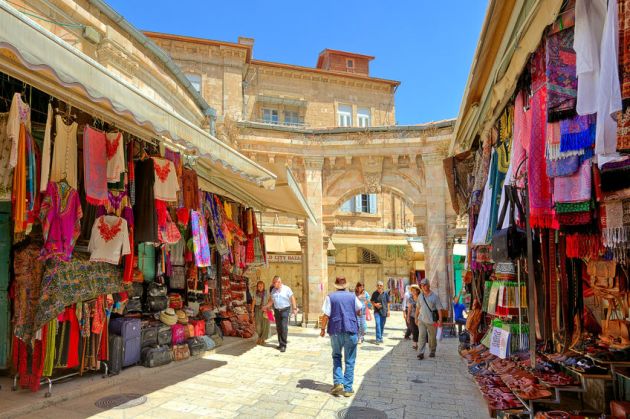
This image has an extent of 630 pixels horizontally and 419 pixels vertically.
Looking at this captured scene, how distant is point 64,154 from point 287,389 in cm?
433

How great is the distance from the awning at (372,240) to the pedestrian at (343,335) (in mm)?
16373

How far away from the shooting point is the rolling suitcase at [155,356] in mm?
6746

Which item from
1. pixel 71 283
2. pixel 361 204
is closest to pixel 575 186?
pixel 71 283

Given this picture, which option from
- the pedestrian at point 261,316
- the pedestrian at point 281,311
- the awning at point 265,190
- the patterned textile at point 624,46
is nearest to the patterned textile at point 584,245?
the patterned textile at point 624,46

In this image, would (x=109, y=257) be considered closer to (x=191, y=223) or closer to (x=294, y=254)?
(x=191, y=223)

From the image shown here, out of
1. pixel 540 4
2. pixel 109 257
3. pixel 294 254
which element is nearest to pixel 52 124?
pixel 109 257

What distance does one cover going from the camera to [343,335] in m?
5.99

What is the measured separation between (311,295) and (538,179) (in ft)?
42.4

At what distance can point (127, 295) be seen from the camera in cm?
663

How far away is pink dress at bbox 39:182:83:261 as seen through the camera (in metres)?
4.55

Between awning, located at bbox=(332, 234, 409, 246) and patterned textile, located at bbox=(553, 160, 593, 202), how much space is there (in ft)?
65.4

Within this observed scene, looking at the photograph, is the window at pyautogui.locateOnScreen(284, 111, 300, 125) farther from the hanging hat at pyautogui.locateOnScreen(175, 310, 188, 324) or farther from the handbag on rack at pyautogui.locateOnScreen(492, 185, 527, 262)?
the handbag on rack at pyautogui.locateOnScreen(492, 185, 527, 262)

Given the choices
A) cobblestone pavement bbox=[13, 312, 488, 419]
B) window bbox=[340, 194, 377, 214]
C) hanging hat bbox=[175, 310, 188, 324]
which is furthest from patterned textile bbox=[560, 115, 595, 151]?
window bbox=[340, 194, 377, 214]

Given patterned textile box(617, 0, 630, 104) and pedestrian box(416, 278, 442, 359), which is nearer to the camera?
patterned textile box(617, 0, 630, 104)
